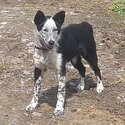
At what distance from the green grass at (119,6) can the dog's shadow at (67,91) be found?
3899 mm

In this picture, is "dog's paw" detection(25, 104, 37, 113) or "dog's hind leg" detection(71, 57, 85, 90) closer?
"dog's paw" detection(25, 104, 37, 113)

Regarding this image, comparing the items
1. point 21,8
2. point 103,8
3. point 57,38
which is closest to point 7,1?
point 21,8

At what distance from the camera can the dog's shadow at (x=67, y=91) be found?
721cm

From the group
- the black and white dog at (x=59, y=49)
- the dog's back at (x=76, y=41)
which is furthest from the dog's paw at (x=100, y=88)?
the dog's back at (x=76, y=41)

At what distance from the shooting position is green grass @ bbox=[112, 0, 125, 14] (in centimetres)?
1157

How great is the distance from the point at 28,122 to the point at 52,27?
1306 mm

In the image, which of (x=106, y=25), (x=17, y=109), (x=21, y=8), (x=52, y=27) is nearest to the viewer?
(x=52, y=27)

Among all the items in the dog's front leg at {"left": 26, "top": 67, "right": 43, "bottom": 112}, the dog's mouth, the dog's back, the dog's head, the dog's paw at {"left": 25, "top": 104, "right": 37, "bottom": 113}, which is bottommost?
the dog's paw at {"left": 25, "top": 104, "right": 37, "bottom": 113}

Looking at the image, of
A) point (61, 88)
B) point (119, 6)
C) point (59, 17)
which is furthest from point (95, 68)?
point (119, 6)

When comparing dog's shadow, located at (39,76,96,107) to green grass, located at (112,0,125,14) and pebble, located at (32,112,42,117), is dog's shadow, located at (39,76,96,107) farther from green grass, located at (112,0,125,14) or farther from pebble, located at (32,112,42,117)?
green grass, located at (112,0,125,14)

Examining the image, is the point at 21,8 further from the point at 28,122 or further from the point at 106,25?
the point at 28,122

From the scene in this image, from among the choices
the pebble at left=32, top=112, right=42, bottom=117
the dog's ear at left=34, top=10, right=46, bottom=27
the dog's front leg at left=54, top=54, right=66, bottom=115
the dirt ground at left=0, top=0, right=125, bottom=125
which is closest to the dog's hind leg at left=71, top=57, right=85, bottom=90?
the dirt ground at left=0, top=0, right=125, bottom=125

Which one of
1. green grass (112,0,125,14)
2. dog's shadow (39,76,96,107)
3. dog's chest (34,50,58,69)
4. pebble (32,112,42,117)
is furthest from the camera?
green grass (112,0,125,14)

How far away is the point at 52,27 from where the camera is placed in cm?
638
